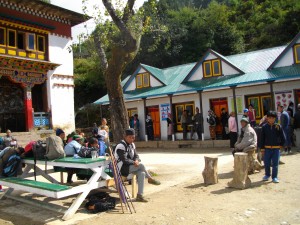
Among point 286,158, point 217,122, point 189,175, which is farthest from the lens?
point 217,122

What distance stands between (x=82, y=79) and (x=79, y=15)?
14606 mm

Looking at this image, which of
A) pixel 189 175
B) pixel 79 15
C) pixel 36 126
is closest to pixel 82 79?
pixel 79 15

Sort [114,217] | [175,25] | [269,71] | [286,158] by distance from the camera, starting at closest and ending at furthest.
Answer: [114,217], [286,158], [269,71], [175,25]

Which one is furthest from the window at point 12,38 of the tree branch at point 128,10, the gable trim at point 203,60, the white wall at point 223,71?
the tree branch at point 128,10

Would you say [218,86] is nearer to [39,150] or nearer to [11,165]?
[39,150]

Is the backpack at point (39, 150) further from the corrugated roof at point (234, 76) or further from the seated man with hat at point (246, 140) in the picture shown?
the corrugated roof at point (234, 76)

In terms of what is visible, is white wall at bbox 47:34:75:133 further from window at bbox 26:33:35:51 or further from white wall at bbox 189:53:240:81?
white wall at bbox 189:53:240:81

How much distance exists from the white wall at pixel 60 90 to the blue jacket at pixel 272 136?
15.2 meters

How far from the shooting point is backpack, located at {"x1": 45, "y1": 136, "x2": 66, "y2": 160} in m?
6.61

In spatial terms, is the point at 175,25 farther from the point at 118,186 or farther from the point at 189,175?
the point at 118,186

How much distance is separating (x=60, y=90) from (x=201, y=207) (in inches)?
652

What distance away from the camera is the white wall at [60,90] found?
19641 mm

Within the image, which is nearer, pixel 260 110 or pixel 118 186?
pixel 118 186

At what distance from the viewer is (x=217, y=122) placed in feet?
58.5
